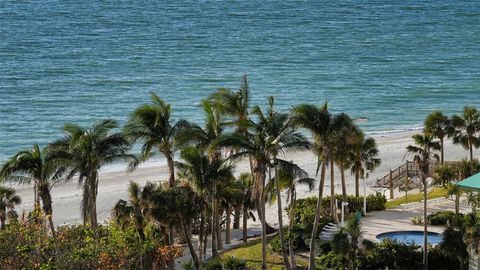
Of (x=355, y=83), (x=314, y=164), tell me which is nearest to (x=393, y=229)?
(x=314, y=164)

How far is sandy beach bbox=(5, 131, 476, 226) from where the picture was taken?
52.3 meters

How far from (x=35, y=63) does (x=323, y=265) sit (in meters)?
73.0

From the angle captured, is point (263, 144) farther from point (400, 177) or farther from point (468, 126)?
point (400, 177)

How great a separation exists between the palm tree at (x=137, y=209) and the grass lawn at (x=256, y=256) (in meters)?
4.14

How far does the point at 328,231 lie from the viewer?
3806 cm

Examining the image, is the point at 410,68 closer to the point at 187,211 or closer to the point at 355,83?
the point at 355,83

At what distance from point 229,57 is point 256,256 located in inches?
2869

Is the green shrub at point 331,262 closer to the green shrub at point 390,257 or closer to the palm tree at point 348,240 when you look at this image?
the green shrub at point 390,257

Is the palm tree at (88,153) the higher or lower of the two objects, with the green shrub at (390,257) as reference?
higher

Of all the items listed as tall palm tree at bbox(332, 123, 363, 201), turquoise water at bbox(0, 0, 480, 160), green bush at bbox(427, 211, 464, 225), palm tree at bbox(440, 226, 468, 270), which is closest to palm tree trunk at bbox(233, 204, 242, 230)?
tall palm tree at bbox(332, 123, 363, 201)

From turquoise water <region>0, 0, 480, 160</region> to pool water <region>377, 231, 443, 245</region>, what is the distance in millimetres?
39604

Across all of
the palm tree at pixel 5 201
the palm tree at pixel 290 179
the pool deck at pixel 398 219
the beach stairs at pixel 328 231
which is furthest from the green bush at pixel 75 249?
the pool deck at pixel 398 219

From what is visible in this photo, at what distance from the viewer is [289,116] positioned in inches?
1335

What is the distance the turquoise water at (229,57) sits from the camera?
85.6 metres
